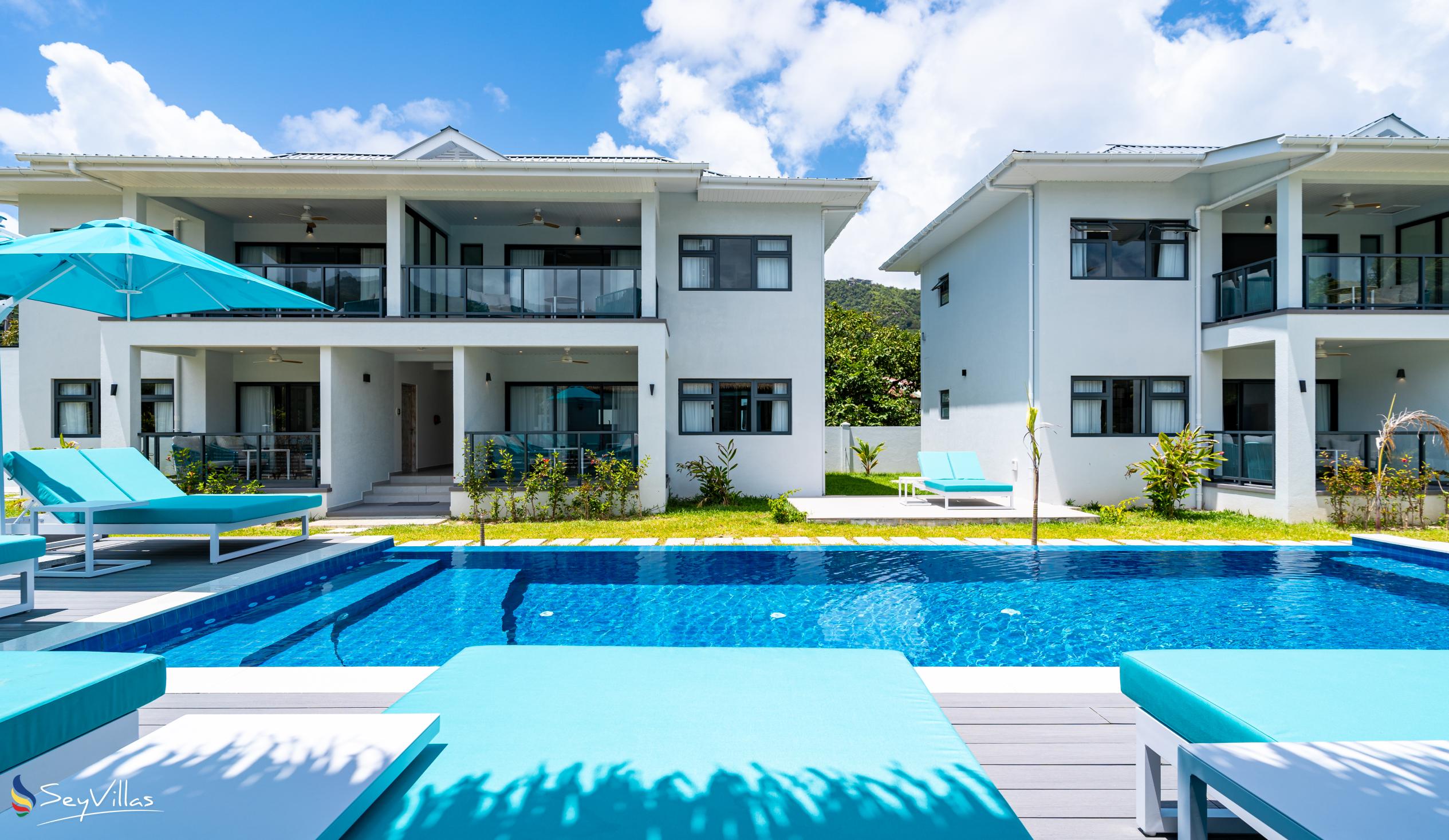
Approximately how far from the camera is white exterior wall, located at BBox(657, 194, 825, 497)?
46.1 feet

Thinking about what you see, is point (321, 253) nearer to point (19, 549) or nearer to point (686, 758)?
point (19, 549)

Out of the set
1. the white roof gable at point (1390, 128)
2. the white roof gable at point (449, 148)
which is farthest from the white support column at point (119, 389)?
the white roof gable at point (1390, 128)

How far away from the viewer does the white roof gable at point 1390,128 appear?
13242 millimetres

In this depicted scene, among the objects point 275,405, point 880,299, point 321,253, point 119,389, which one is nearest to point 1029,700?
point 119,389

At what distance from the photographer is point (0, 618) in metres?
4.91

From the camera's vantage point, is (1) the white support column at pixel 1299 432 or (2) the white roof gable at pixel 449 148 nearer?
(1) the white support column at pixel 1299 432

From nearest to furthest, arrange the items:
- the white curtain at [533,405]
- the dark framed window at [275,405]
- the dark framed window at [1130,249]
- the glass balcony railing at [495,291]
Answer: the glass balcony railing at [495,291], the dark framed window at [1130,249], the dark framed window at [275,405], the white curtain at [533,405]

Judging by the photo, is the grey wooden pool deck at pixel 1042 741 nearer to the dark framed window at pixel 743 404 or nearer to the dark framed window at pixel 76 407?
the dark framed window at pixel 743 404

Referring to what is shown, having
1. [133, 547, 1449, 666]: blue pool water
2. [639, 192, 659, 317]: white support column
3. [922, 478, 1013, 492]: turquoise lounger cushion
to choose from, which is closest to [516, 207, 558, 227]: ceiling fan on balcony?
[639, 192, 659, 317]: white support column

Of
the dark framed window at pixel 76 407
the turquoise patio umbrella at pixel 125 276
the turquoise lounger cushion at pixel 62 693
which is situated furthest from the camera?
the dark framed window at pixel 76 407

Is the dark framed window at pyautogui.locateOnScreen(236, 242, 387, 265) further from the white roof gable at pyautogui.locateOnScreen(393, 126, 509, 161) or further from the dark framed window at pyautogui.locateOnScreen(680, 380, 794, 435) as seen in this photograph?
the dark framed window at pyautogui.locateOnScreen(680, 380, 794, 435)

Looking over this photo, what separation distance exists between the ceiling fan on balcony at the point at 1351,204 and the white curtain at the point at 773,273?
10.7 m

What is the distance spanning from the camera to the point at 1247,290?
40.7 feet

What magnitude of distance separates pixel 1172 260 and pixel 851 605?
11.2m
